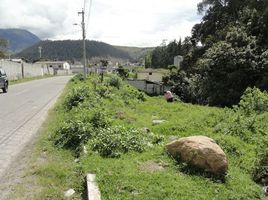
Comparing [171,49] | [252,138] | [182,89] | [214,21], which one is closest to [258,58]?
[182,89]

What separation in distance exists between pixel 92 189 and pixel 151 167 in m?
1.64

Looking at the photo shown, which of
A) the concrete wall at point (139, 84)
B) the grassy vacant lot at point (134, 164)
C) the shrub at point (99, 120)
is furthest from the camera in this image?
the concrete wall at point (139, 84)

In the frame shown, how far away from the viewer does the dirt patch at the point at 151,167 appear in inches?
293

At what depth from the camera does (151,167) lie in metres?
7.61

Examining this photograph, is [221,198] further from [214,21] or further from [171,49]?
[171,49]

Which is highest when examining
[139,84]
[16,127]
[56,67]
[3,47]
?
[3,47]

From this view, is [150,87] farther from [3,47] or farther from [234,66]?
[3,47]

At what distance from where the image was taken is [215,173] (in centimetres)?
732

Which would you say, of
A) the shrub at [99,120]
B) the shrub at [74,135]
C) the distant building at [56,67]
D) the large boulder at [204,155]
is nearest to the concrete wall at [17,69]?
the distant building at [56,67]

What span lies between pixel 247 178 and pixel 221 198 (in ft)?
5.03

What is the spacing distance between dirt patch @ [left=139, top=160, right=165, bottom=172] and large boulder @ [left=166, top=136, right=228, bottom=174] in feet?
1.68

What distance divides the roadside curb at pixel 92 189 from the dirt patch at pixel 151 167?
41.4 inches

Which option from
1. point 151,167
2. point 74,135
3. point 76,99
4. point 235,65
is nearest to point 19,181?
point 151,167

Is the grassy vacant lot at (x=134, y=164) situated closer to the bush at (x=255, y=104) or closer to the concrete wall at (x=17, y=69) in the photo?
the bush at (x=255, y=104)
